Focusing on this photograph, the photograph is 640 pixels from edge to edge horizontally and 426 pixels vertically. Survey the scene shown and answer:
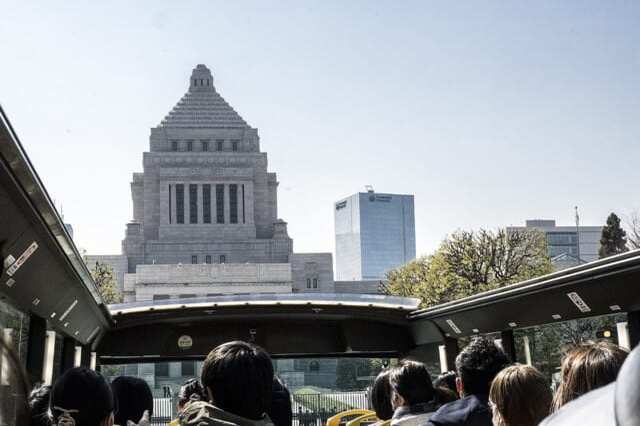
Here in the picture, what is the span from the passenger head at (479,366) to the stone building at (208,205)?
97310 mm

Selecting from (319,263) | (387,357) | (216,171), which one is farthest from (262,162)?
(387,357)

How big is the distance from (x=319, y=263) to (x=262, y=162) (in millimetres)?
16936

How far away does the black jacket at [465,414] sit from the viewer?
395 centimetres

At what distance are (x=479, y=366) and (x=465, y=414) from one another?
0.27 meters

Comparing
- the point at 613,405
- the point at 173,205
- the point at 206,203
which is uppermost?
the point at 206,203

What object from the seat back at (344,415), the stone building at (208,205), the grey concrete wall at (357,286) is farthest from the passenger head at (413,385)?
the grey concrete wall at (357,286)

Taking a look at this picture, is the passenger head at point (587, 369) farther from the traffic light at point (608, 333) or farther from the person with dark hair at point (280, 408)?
the traffic light at point (608, 333)

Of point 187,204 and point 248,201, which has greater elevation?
point 248,201

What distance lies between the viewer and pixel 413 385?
463cm

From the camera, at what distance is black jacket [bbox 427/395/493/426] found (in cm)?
395

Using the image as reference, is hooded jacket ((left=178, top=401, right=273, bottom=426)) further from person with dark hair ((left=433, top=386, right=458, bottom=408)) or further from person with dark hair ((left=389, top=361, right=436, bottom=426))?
person with dark hair ((left=433, top=386, right=458, bottom=408))

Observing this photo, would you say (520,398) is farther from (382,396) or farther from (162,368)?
(162,368)

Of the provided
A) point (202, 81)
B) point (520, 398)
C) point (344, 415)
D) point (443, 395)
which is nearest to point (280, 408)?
point (443, 395)

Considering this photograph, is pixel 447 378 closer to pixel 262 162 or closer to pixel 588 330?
pixel 588 330
